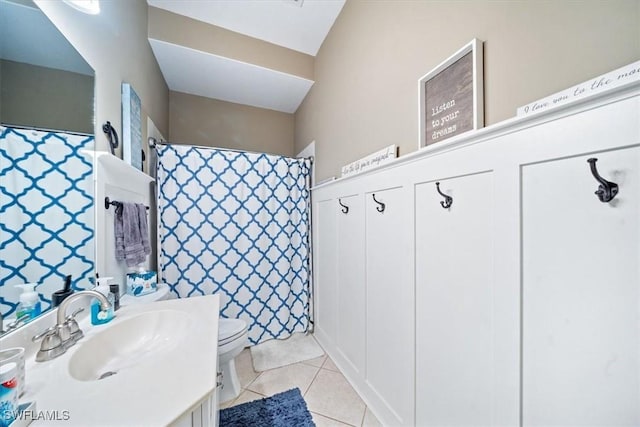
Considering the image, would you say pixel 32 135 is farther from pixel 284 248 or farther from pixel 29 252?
pixel 284 248

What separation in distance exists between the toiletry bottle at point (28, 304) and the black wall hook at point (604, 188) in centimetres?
155

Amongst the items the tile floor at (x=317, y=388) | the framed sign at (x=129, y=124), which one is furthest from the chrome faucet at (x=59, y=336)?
the tile floor at (x=317, y=388)

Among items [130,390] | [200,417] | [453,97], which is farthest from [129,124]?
[453,97]

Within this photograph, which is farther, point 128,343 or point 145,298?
point 145,298

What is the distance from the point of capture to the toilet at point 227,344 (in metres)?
1.35

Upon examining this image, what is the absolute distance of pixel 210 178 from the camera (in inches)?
77.4

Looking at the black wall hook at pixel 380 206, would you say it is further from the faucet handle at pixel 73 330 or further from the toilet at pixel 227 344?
the faucet handle at pixel 73 330

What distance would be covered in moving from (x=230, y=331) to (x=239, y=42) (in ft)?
7.49

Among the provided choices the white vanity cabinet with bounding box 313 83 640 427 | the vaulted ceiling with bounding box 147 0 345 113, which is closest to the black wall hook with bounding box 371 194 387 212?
the white vanity cabinet with bounding box 313 83 640 427

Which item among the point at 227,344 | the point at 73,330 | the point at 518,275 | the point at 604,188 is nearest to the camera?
the point at 604,188

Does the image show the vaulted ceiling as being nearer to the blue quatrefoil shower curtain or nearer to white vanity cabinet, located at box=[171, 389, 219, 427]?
the blue quatrefoil shower curtain

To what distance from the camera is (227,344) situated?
141 centimetres

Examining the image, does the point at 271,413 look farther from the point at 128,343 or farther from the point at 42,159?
the point at 42,159

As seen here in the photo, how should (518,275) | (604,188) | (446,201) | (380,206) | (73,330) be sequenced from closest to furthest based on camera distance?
1. (604,188)
2. (518,275)
3. (73,330)
4. (446,201)
5. (380,206)
